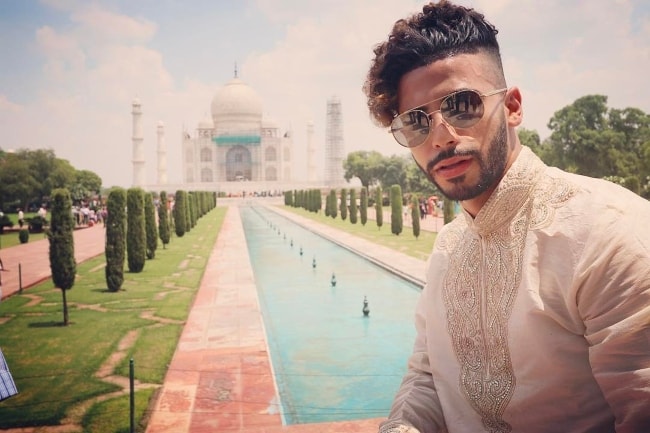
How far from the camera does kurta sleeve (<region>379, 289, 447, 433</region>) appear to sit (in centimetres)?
96

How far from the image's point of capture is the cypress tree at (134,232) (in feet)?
29.6

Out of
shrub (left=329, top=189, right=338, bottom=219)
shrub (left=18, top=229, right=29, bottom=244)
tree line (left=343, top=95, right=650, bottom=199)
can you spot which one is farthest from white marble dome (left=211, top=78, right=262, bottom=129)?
shrub (left=18, top=229, right=29, bottom=244)

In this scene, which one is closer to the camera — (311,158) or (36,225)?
(36,225)

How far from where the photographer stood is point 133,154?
44062mm

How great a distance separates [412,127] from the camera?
0.94m

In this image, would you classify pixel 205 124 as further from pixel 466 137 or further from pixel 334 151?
pixel 466 137

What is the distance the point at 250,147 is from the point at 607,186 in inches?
2098

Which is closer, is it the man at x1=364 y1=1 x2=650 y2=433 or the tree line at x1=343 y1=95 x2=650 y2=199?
the man at x1=364 y1=1 x2=650 y2=433

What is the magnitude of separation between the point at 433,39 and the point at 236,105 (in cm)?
5154

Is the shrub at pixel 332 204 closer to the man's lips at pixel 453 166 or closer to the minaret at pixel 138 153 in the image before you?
the man's lips at pixel 453 166

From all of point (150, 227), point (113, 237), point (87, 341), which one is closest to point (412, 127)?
point (87, 341)

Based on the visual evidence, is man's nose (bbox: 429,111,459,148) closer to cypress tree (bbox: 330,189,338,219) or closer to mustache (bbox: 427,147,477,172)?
mustache (bbox: 427,147,477,172)

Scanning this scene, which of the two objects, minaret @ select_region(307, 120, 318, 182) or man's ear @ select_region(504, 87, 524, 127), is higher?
minaret @ select_region(307, 120, 318, 182)

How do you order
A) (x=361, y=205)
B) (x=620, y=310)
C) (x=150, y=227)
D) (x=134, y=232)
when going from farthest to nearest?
(x=361, y=205)
(x=150, y=227)
(x=134, y=232)
(x=620, y=310)
